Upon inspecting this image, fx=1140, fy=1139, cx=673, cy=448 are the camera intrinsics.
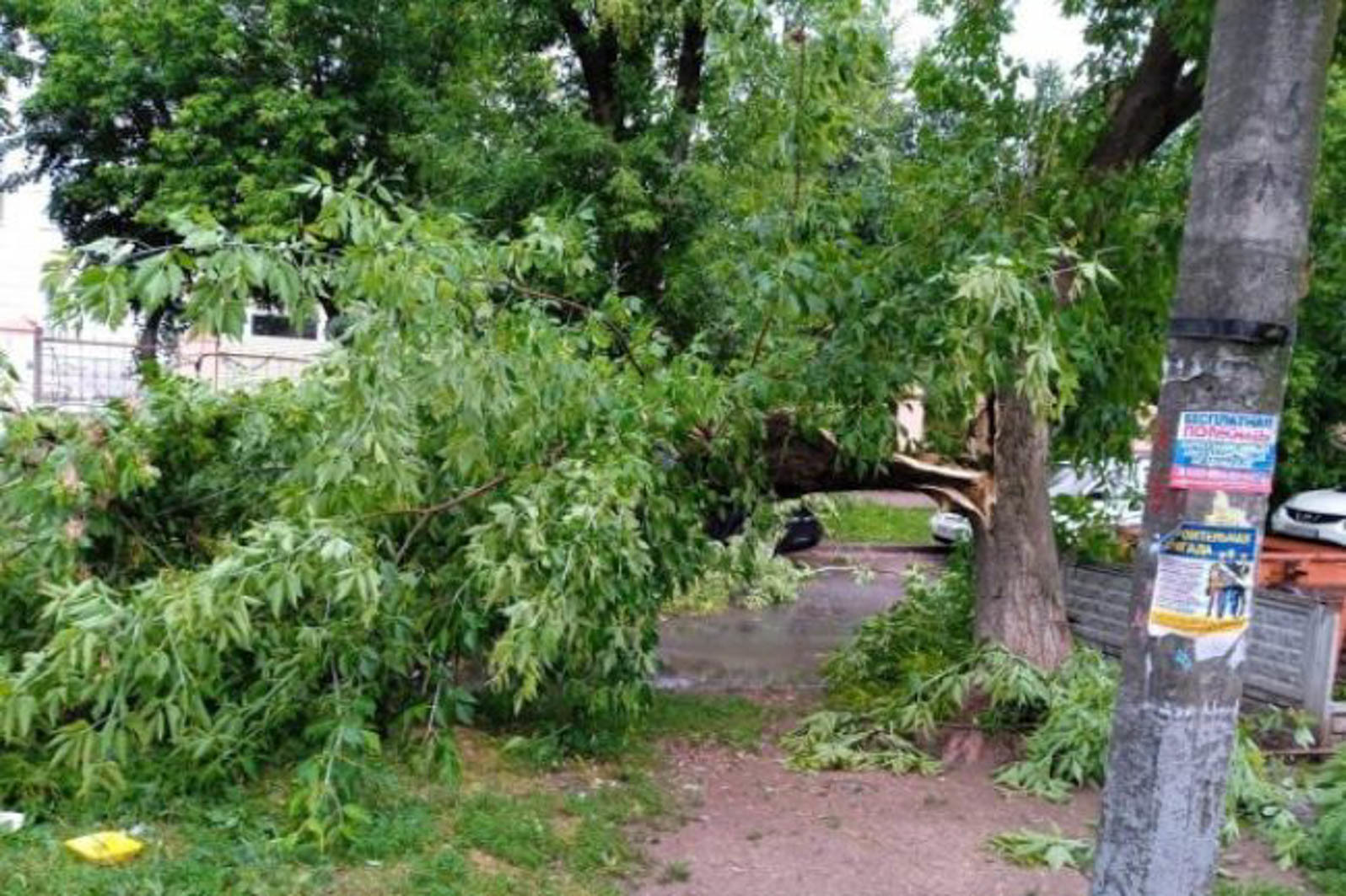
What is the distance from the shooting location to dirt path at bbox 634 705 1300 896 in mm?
4488

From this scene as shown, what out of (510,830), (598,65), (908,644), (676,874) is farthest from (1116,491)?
(598,65)

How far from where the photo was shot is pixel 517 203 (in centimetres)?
1207

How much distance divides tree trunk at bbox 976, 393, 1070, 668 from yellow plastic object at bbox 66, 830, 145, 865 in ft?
14.7

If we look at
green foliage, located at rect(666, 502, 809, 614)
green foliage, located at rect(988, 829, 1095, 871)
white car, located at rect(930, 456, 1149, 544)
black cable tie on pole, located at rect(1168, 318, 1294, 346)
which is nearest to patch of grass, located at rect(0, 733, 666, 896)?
green foliage, located at rect(988, 829, 1095, 871)

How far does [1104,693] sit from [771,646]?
3.93 m

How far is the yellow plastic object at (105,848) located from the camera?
3861 mm

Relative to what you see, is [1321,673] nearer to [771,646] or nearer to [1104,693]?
[1104,693]

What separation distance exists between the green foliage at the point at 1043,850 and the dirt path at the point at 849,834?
66 mm

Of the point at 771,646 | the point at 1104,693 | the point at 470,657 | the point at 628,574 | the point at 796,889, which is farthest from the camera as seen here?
the point at 771,646

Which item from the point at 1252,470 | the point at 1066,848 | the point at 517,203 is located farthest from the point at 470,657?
the point at 517,203

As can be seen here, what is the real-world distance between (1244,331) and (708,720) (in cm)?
489

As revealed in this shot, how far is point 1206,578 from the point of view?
245 cm

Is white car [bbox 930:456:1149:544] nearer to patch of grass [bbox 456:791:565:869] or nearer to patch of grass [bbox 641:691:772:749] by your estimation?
patch of grass [bbox 641:691:772:749]

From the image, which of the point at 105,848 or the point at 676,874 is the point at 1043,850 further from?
the point at 105,848
